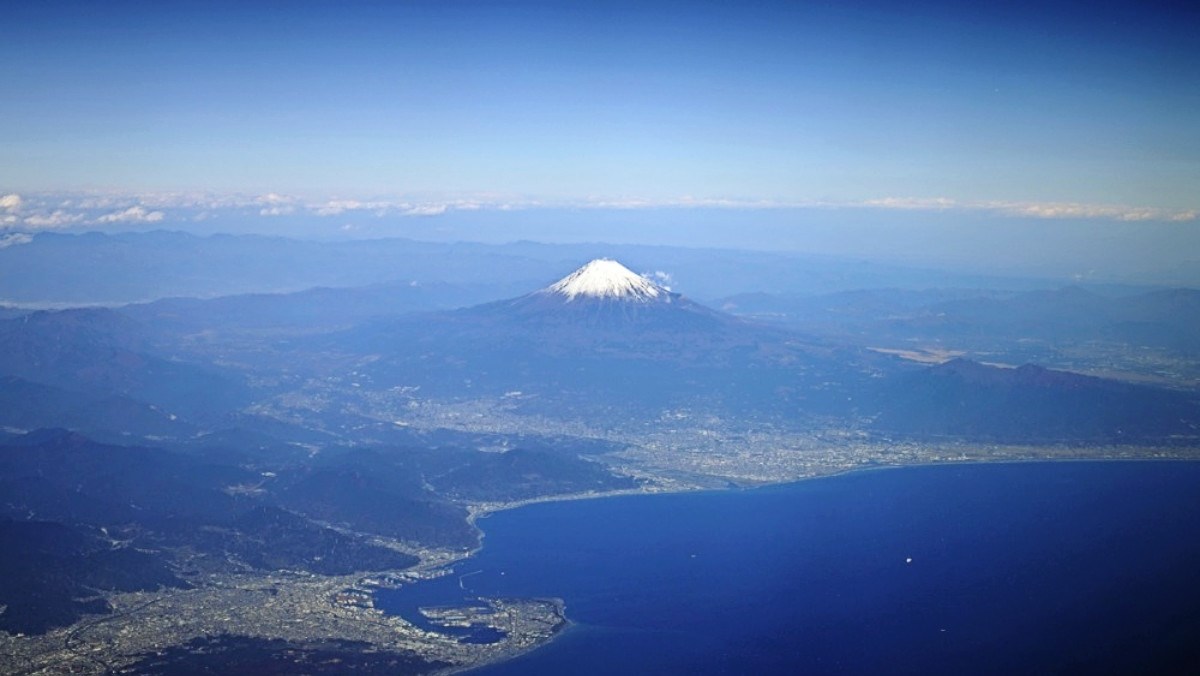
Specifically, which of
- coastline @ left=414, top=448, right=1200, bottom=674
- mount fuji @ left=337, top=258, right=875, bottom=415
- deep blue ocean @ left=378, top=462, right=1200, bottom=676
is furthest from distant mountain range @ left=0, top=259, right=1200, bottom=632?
deep blue ocean @ left=378, top=462, right=1200, bottom=676

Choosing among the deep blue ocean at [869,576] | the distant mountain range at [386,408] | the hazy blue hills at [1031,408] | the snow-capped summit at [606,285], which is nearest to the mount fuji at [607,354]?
the snow-capped summit at [606,285]

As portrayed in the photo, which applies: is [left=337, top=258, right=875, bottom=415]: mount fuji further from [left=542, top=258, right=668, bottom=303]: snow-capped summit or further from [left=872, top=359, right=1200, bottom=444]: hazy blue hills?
[left=872, top=359, right=1200, bottom=444]: hazy blue hills

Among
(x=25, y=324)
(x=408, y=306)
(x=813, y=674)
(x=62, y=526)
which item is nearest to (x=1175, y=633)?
(x=813, y=674)

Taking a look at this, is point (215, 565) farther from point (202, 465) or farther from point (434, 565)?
point (202, 465)

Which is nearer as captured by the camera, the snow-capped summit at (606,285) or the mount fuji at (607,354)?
the mount fuji at (607,354)

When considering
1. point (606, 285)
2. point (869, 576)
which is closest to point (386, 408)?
point (606, 285)

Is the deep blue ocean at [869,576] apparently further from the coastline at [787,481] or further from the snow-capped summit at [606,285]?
the snow-capped summit at [606,285]
